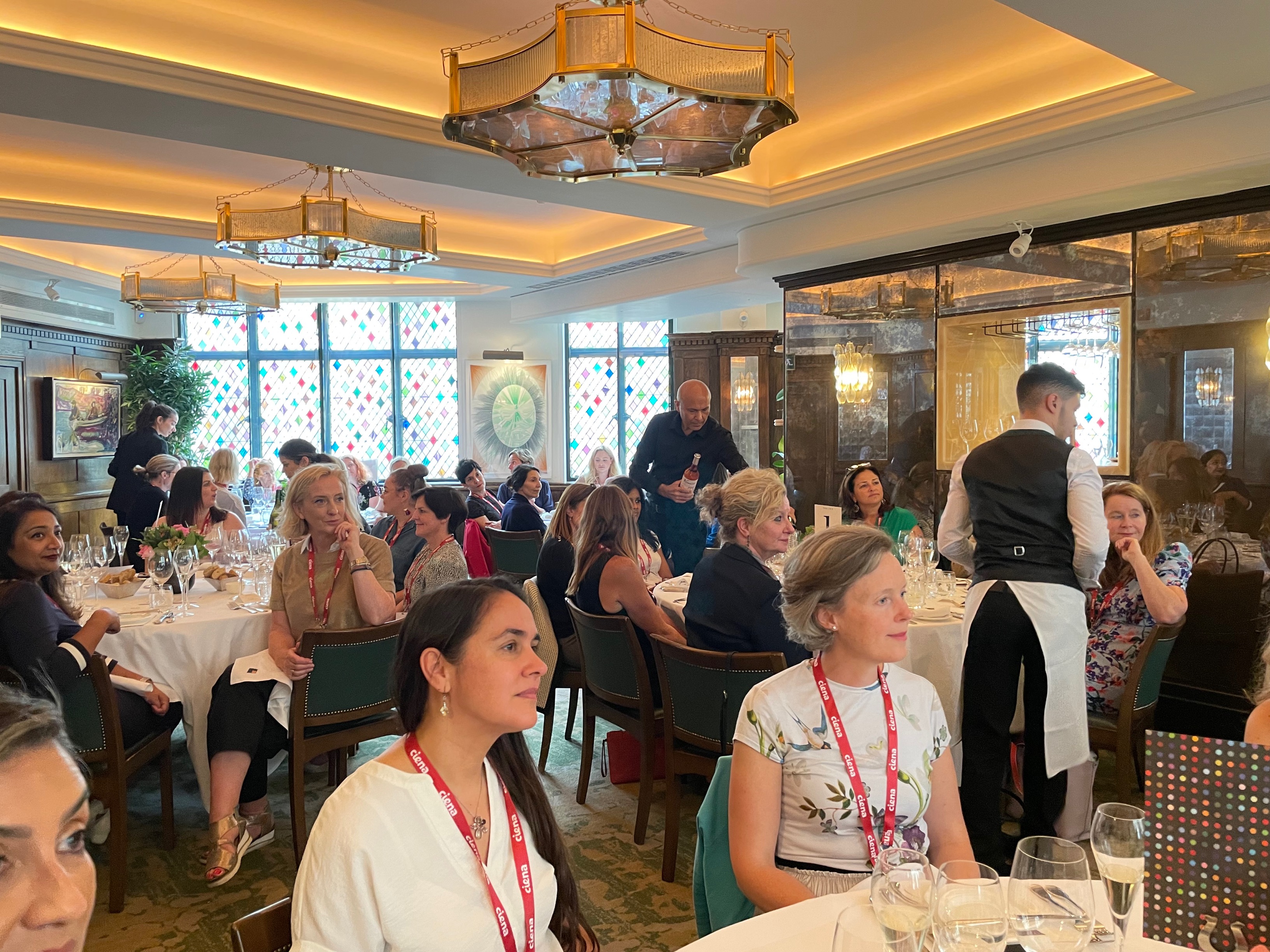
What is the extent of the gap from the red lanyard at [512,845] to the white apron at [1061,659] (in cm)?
244

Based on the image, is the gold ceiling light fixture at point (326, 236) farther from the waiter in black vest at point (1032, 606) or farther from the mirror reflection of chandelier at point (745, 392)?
the mirror reflection of chandelier at point (745, 392)

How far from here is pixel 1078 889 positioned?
125 cm

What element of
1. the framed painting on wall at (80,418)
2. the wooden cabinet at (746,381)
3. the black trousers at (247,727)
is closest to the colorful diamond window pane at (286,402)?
the framed painting on wall at (80,418)

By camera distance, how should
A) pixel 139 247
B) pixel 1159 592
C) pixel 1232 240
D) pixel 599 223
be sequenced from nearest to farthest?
1. pixel 1159 592
2. pixel 1232 240
3. pixel 139 247
4. pixel 599 223

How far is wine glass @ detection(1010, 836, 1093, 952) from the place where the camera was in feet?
4.02

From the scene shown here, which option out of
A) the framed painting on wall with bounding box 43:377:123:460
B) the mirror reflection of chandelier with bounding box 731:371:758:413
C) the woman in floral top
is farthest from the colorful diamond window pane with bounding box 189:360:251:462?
the woman in floral top

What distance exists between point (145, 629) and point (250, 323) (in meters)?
11.7

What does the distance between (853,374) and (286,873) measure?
5.84 meters

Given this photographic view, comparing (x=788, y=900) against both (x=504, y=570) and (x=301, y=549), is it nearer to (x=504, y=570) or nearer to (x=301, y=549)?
(x=301, y=549)

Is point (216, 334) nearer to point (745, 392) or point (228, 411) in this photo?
point (228, 411)

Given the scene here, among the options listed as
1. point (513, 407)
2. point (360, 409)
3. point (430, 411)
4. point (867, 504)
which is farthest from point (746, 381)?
point (867, 504)

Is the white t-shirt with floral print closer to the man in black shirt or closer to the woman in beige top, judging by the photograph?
the woman in beige top

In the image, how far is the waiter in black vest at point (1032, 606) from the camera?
3584 mm

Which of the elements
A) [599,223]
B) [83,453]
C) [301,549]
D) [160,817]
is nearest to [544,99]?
[301,549]
